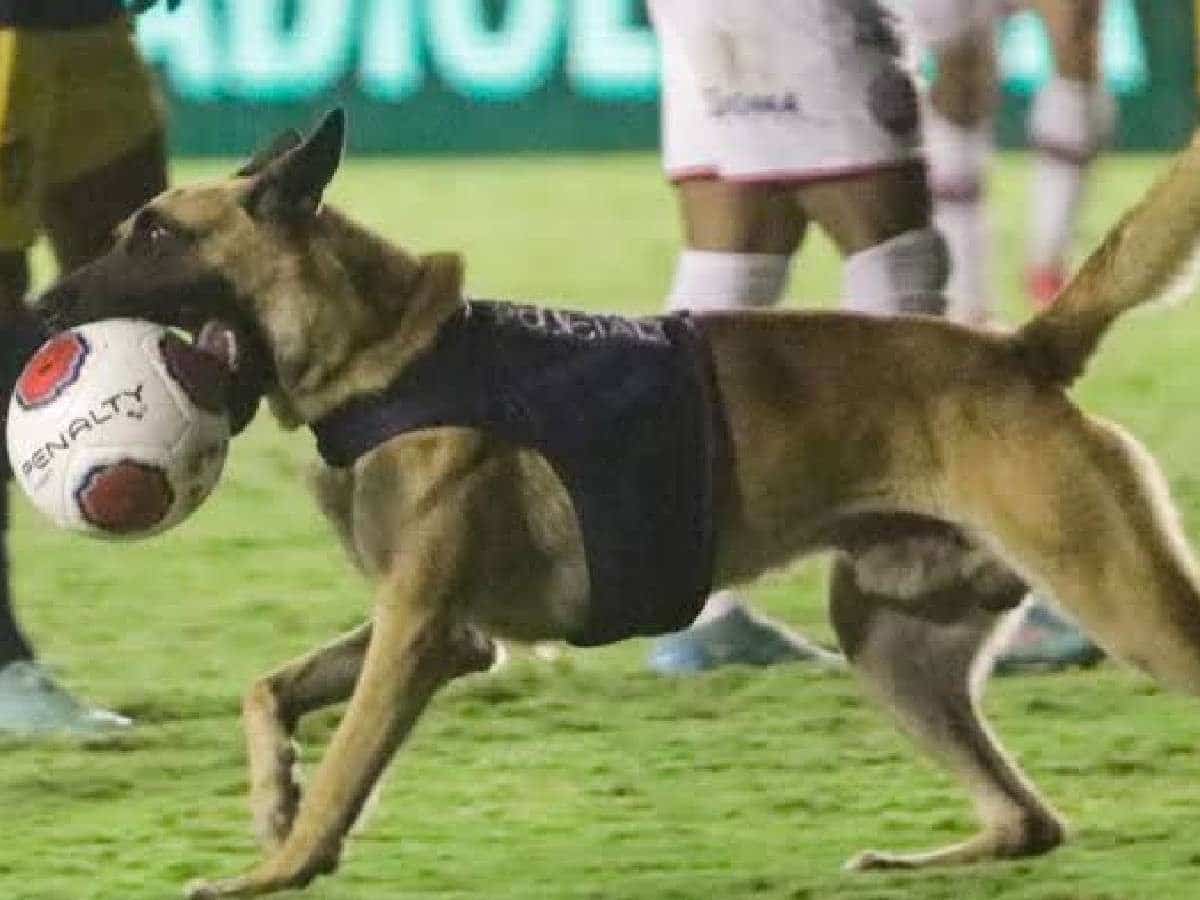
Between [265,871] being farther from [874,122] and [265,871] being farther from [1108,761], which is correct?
[874,122]

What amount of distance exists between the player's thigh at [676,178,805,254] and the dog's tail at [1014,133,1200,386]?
56.0 inches

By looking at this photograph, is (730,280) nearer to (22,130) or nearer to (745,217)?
(745,217)

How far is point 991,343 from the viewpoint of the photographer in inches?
194

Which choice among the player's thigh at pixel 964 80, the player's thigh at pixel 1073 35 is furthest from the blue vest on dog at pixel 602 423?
the player's thigh at pixel 1073 35

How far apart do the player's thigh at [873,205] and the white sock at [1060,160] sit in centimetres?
448

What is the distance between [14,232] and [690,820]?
4.79ft

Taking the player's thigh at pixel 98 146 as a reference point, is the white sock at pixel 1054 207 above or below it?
below

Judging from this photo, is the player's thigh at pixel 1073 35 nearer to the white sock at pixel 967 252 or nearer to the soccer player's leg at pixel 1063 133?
the soccer player's leg at pixel 1063 133

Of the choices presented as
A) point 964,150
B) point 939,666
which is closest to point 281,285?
point 939,666

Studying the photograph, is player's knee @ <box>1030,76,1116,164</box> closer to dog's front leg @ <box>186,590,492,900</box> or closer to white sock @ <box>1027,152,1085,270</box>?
white sock @ <box>1027,152,1085,270</box>

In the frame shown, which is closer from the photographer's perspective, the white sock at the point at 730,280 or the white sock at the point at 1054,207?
the white sock at the point at 730,280

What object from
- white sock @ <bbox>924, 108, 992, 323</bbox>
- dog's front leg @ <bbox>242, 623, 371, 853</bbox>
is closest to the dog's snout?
dog's front leg @ <bbox>242, 623, 371, 853</bbox>

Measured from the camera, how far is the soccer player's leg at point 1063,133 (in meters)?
10.4

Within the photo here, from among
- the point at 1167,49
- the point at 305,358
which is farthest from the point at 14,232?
the point at 1167,49
